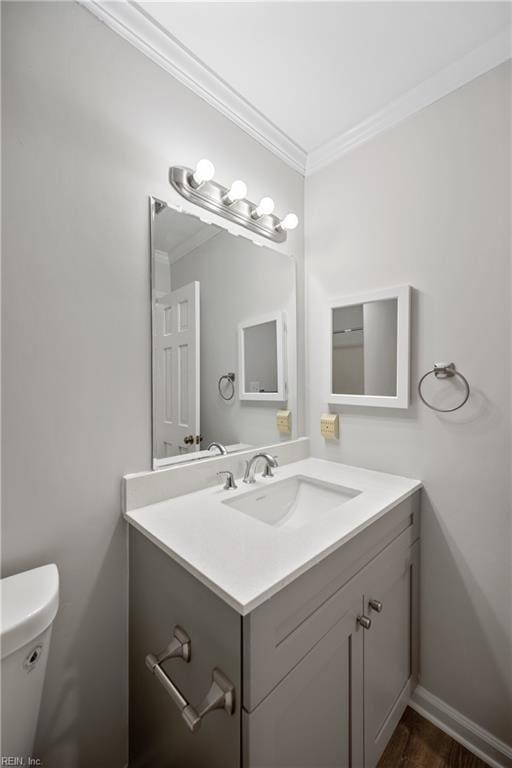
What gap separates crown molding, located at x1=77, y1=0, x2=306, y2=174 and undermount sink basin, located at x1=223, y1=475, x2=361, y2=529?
1569mm

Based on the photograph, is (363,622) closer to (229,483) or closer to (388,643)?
(388,643)

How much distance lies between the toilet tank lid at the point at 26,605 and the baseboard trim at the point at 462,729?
4.85 ft

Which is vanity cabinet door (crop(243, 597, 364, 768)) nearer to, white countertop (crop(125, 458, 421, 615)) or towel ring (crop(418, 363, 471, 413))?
white countertop (crop(125, 458, 421, 615))

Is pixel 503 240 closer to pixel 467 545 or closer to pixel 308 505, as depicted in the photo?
pixel 467 545

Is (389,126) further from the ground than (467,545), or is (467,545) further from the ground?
(389,126)

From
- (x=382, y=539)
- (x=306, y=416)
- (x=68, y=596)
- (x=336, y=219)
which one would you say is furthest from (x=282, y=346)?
(x=68, y=596)

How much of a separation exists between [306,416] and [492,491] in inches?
33.6

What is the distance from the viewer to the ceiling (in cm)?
105

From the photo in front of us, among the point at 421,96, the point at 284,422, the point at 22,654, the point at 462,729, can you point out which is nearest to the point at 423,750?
the point at 462,729

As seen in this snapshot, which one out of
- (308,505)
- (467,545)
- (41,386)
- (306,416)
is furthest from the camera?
(306,416)

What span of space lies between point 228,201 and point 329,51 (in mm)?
609

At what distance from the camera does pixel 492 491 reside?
1.18 m

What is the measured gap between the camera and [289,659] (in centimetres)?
76

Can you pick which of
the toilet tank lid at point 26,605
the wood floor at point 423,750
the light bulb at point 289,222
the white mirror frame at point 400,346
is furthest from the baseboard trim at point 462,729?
the light bulb at point 289,222
